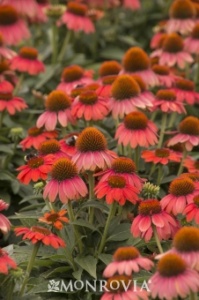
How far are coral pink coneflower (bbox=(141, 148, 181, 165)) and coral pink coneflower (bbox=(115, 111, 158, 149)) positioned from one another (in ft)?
0.19

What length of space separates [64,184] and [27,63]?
5.86ft

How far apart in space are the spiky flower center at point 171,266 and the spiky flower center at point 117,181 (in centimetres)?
67

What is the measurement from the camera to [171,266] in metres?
2.73

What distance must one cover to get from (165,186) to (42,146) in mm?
778

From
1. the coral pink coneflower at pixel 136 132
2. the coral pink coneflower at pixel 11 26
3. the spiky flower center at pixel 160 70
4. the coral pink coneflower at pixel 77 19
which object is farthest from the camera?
the coral pink coneflower at pixel 77 19

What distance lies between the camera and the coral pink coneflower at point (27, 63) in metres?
4.95

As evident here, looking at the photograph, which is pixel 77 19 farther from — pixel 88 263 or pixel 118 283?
pixel 118 283

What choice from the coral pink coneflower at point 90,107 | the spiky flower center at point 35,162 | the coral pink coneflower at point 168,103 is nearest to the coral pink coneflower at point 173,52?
the coral pink coneflower at point 168,103

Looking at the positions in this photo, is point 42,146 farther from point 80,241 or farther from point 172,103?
point 172,103

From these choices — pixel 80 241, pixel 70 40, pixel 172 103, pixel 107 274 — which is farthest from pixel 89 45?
pixel 107 274

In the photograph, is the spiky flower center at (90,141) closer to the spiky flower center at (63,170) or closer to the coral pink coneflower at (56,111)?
the spiky flower center at (63,170)

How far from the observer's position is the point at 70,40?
20.2 ft

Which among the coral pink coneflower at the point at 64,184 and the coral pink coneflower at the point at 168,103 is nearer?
the coral pink coneflower at the point at 64,184

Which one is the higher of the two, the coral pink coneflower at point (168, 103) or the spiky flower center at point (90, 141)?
the spiky flower center at point (90, 141)
